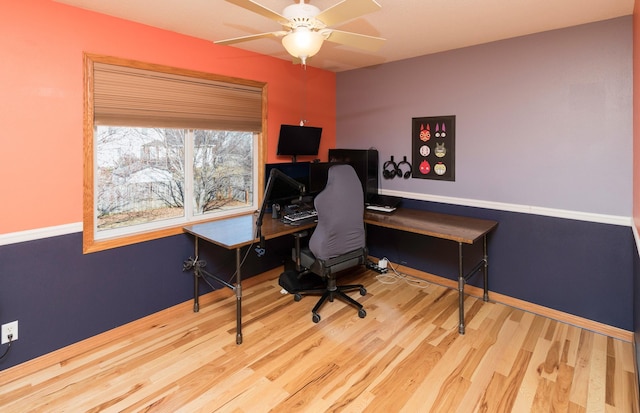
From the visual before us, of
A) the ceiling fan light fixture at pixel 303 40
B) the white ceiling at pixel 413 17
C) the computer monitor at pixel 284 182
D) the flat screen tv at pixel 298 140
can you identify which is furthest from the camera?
the flat screen tv at pixel 298 140

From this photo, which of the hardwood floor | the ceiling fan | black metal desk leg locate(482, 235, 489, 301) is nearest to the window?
the hardwood floor

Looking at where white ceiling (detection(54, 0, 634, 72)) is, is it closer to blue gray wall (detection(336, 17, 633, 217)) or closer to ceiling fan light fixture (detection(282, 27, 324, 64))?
blue gray wall (detection(336, 17, 633, 217))

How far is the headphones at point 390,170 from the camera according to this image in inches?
149

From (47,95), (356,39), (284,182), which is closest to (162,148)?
(47,95)

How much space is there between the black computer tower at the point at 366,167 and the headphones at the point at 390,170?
3.6 inches

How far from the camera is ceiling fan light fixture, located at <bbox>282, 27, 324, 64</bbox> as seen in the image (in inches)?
69.5

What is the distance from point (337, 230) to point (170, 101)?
1.69m

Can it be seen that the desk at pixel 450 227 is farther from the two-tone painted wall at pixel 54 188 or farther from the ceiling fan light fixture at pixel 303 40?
the two-tone painted wall at pixel 54 188

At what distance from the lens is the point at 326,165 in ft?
11.8

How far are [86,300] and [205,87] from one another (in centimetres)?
190

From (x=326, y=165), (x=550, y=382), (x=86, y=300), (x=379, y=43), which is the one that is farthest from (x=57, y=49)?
(x=550, y=382)

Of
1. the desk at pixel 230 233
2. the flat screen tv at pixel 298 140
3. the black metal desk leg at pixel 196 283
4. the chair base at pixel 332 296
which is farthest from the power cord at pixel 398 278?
the black metal desk leg at pixel 196 283

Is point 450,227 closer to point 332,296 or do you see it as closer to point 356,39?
point 332,296

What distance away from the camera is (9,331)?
83.4 inches
